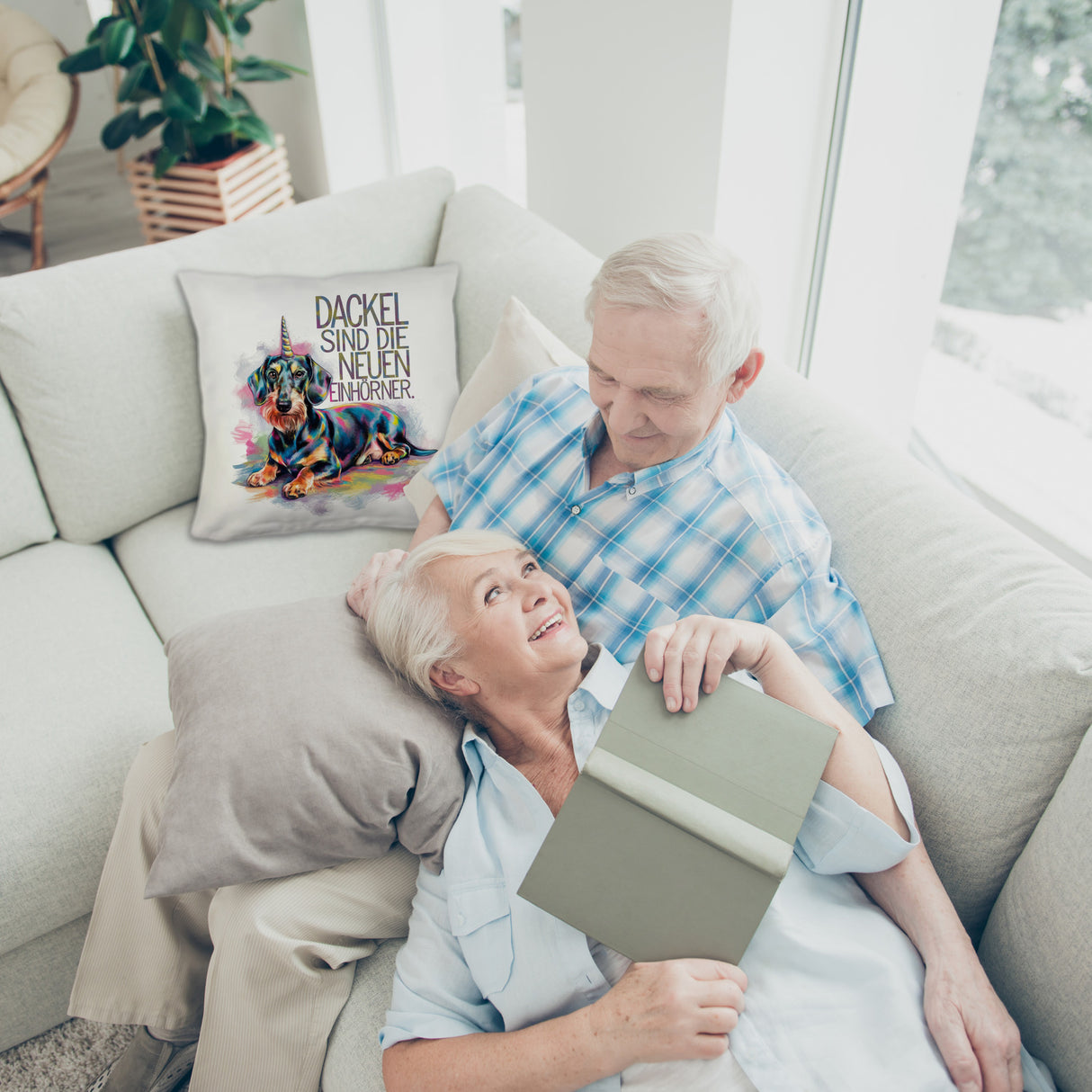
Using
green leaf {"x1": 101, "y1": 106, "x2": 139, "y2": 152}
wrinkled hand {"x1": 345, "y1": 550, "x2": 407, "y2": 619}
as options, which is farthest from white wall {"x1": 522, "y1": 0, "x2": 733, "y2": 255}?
green leaf {"x1": 101, "y1": 106, "x2": 139, "y2": 152}

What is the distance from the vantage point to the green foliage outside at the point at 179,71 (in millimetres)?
2600

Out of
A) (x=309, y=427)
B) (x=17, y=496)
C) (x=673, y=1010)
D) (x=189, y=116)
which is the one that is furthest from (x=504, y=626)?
(x=189, y=116)

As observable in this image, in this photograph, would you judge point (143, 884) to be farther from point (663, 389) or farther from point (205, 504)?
point (663, 389)

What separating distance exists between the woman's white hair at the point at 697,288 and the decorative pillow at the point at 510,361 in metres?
0.42

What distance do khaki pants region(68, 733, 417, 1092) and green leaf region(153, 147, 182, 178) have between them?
86.6 inches

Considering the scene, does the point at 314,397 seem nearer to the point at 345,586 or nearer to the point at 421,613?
the point at 345,586

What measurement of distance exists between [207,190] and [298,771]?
8.10 ft

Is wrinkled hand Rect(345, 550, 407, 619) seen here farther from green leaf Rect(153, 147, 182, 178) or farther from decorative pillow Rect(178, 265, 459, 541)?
green leaf Rect(153, 147, 182, 178)

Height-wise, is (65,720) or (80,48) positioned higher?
(80,48)

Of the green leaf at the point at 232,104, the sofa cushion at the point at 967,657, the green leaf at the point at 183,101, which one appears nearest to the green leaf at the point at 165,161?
the green leaf at the point at 183,101

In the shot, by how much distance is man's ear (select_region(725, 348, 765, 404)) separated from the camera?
1.14 m

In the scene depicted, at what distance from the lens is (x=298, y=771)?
100 cm

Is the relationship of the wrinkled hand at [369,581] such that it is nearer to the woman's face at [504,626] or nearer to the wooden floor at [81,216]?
the woman's face at [504,626]

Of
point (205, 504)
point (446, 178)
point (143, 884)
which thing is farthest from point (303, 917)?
point (446, 178)
